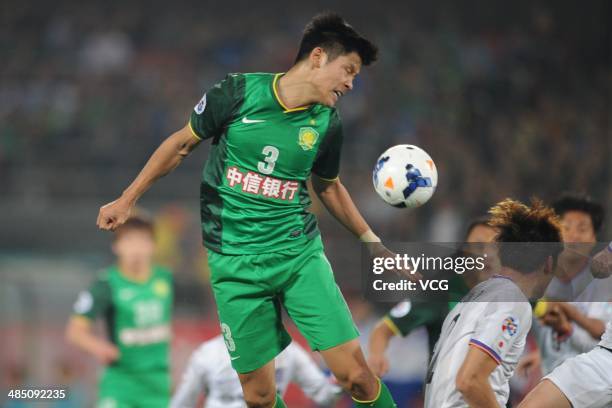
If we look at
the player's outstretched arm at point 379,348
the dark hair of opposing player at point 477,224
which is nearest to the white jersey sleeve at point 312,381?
the player's outstretched arm at point 379,348

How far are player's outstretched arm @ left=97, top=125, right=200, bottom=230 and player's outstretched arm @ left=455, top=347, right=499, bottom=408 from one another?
156 centimetres

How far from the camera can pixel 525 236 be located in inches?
173

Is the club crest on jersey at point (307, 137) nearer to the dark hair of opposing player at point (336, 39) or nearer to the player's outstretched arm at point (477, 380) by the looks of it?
the dark hair of opposing player at point (336, 39)

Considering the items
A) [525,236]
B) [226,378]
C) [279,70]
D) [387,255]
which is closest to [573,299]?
[525,236]

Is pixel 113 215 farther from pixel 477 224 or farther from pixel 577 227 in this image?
pixel 577 227

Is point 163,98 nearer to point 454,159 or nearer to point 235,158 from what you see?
point 454,159

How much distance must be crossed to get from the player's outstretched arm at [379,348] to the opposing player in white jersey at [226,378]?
2.87ft

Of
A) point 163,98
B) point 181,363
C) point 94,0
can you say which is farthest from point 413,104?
point 181,363

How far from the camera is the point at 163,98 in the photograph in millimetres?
14602

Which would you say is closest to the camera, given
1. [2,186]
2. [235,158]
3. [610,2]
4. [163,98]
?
[235,158]

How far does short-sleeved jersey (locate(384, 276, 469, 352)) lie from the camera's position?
4977mm

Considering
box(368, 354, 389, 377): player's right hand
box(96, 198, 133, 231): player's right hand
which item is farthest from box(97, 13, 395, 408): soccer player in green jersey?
box(368, 354, 389, 377): player's right hand

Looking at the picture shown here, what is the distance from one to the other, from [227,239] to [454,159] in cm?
864

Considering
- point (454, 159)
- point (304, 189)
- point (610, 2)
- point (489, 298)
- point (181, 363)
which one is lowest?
point (181, 363)
